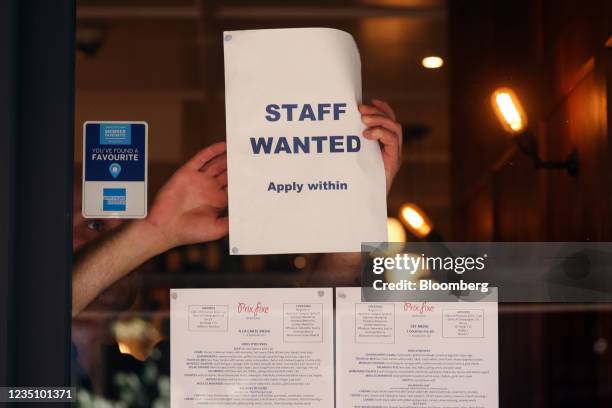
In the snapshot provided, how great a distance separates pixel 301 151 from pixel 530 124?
53cm

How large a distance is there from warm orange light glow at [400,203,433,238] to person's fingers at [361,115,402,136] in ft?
0.58

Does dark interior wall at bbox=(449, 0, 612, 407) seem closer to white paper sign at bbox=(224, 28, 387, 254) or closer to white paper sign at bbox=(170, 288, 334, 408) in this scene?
white paper sign at bbox=(224, 28, 387, 254)

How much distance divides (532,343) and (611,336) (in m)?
0.19

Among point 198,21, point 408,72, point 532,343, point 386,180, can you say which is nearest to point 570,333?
point 532,343

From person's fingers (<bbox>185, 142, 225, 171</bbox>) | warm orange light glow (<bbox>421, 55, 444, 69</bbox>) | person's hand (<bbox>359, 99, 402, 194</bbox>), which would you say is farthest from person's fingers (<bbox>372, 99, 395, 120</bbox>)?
person's fingers (<bbox>185, 142, 225, 171</bbox>)

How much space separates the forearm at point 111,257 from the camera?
8.90 feet

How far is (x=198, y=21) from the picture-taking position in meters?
2.75

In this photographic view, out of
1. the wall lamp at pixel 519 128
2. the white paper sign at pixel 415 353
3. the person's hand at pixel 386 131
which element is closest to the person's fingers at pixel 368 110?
the person's hand at pixel 386 131

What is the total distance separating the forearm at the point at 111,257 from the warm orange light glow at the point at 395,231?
53cm

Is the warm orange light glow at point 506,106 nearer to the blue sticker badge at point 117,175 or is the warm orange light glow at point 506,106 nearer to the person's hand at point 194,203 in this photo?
the person's hand at point 194,203

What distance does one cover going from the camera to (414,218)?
2682 millimetres

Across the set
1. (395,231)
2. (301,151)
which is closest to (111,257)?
(301,151)

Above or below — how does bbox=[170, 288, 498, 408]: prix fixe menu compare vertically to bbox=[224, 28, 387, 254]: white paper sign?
below

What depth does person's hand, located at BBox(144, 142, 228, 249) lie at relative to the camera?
271 cm
